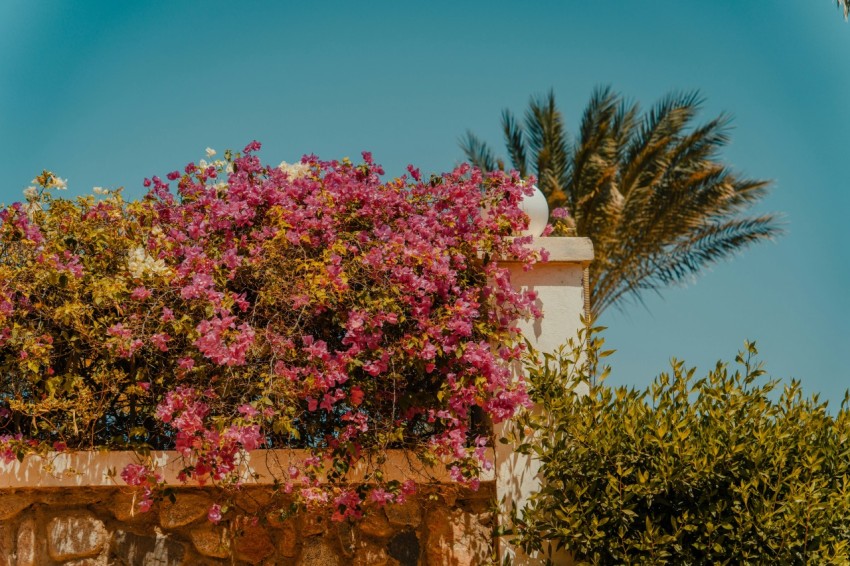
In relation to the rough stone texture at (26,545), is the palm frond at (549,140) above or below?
above

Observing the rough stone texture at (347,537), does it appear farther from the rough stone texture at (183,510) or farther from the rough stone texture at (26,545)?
the rough stone texture at (26,545)

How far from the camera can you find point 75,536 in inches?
191

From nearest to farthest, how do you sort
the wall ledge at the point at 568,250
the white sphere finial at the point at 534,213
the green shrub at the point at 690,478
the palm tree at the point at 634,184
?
the green shrub at the point at 690,478 < the wall ledge at the point at 568,250 < the white sphere finial at the point at 534,213 < the palm tree at the point at 634,184

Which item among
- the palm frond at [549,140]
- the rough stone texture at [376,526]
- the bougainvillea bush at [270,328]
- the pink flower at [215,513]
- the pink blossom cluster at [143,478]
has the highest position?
the palm frond at [549,140]

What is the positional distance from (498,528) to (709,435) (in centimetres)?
120

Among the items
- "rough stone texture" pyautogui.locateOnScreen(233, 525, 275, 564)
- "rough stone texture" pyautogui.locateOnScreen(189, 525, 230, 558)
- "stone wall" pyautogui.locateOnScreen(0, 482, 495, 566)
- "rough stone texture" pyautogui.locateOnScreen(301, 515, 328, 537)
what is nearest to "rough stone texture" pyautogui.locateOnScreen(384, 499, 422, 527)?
"stone wall" pyautogui.locateOnScreen(0, 482, 495, 566)

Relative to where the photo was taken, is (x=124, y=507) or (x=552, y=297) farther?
(x=552, y=297)

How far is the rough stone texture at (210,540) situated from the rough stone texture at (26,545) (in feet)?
2.77

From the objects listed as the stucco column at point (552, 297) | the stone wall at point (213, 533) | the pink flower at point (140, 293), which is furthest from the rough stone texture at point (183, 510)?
the stucco column at point (552, 297)

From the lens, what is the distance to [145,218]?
529 centimetres

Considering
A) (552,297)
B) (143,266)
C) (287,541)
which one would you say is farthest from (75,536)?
(552,297)

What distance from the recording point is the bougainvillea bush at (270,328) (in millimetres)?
4559

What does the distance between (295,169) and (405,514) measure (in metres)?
2.09

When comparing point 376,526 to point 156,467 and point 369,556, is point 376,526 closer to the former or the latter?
point 369,556
